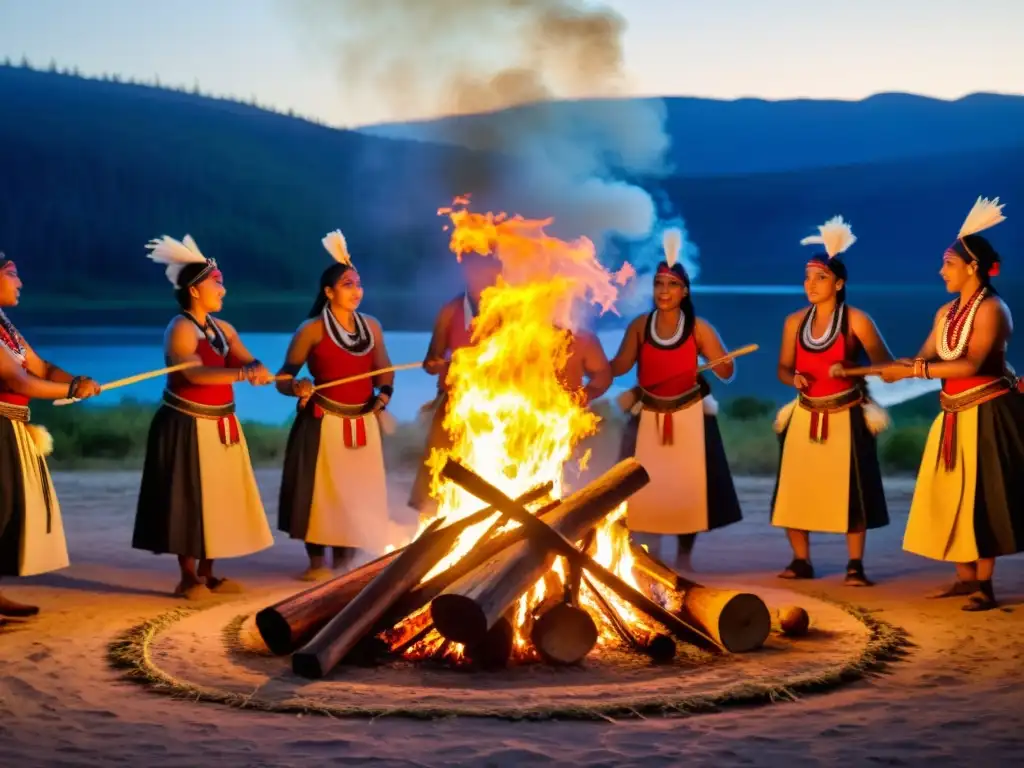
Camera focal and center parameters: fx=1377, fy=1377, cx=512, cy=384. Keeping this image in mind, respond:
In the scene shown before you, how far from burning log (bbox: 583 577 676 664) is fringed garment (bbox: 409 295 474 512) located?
6.55 feet

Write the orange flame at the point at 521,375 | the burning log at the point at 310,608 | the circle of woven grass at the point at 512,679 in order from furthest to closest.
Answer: the orange flame at the point at 521,375 → the burning log at the point at 310,608 → the circle of woven grass at the point at 512,679

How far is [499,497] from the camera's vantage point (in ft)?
19.1

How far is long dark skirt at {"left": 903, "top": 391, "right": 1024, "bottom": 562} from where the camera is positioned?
21.8 feet

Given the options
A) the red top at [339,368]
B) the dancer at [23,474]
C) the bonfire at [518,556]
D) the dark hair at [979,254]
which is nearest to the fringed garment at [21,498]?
the dancer at [23,474]

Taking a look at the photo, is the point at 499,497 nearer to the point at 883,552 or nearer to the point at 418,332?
the point at 883,552

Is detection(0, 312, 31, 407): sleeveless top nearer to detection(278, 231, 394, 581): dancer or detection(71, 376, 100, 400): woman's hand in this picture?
detection(71, 376, 100, 400): woman's hand

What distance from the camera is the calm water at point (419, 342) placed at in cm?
2289

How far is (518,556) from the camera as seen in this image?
17.9 feet

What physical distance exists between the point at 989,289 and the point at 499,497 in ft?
8.90

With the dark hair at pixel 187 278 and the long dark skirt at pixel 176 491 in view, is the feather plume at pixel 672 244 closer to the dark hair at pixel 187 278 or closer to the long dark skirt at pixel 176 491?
the dark hair at pixel 187 278

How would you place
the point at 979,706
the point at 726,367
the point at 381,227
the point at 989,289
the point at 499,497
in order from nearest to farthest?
the point at 979,706 < the point at 499,497 < the point at 989,289 < the point at 726,367 < the point at 381,227

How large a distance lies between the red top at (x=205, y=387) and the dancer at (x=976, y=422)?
3.34 meters

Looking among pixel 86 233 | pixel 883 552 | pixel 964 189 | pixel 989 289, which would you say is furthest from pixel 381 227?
pixel 989 289

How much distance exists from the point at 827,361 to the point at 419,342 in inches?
696
